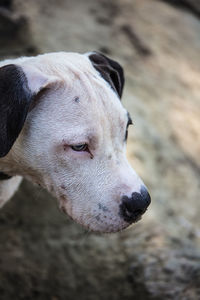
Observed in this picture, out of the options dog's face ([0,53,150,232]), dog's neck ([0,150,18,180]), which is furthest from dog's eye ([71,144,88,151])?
dog's neck ([0,150,18,180])

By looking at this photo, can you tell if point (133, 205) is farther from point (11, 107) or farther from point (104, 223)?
point (11, 107)

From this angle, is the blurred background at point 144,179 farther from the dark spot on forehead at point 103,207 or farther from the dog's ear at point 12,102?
the dog's ear at point 12,102

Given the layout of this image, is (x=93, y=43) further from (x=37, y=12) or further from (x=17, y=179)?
(x=17, y=179)

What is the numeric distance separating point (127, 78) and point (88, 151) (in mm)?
3789

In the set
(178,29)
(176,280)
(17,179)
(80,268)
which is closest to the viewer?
(17,179)

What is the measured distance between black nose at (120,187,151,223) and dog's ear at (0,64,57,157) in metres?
0.72

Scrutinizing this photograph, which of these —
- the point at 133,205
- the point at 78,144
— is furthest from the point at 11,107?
the point at 133,205

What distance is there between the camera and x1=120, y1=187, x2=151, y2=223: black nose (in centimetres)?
248

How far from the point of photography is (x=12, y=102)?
92.3 inches

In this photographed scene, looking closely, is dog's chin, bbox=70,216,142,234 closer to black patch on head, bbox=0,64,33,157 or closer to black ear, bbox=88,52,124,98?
black patch on head, bbox=0,64,33,157

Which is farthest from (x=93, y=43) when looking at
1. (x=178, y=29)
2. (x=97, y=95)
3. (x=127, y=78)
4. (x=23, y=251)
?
(x=97, y=95)

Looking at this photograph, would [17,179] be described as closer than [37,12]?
Yes

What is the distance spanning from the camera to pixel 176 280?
12.1 feet

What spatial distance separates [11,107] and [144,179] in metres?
→ 2.54
